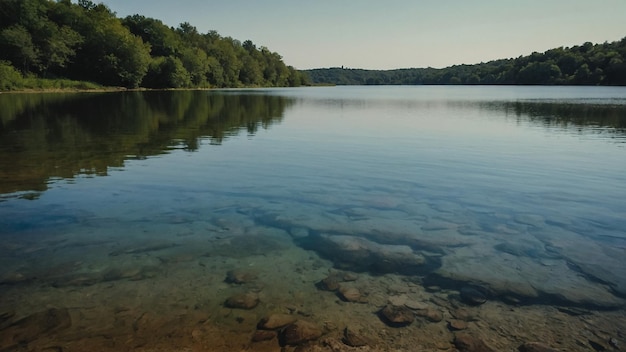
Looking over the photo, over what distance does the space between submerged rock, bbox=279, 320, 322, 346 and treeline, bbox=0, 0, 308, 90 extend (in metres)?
78.4

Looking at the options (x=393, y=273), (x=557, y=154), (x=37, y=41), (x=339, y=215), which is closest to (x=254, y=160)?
(x=339, y=215)

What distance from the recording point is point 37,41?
81.2m

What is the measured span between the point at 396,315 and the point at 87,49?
111 meters

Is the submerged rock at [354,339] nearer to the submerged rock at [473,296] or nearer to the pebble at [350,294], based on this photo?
the pebble at [350,294]

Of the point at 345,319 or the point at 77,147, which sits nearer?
the point at 345,319

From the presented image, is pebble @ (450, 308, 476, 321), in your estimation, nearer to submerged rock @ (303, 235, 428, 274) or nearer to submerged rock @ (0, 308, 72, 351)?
submerged rock @ (303, 235, 428, 274)

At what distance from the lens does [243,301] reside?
19.1 feet

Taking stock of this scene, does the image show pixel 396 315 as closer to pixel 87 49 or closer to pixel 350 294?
pixel 350 294

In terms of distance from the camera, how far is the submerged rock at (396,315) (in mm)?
5402

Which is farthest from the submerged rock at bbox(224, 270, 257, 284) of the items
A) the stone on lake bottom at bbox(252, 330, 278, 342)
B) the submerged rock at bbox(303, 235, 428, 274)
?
the submerged rock at bbox(303, 235, 428, 274)

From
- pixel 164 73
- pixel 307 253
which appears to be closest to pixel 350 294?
pixel 307 253

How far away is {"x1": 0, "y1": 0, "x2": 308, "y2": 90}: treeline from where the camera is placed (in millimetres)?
75812

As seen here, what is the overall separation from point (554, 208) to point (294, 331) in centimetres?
883

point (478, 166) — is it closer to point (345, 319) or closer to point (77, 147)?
point (345, 319)
